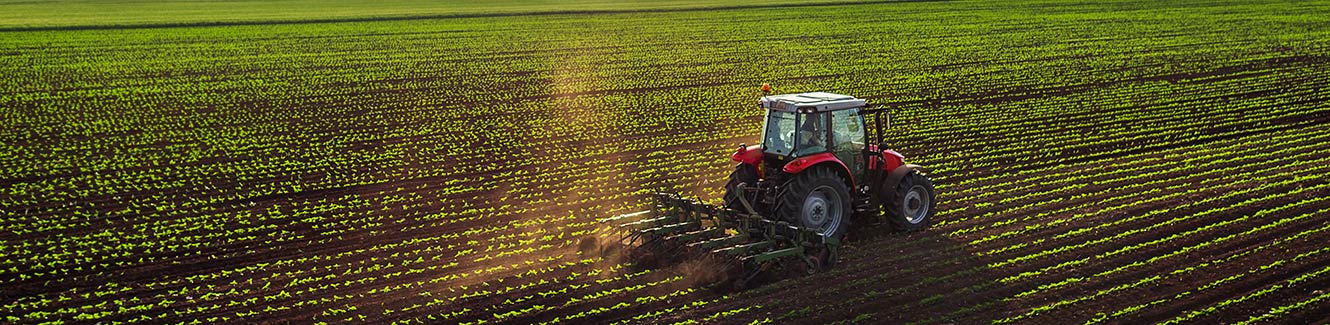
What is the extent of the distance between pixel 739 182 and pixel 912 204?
2.29 meters

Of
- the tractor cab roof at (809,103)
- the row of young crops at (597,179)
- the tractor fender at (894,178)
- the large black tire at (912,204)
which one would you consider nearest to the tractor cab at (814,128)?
the tractor cab roof at (809,103)

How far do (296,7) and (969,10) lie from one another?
3791 cm

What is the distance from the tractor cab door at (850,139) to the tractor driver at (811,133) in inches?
6.5

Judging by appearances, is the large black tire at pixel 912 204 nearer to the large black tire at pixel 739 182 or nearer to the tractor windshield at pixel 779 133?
the tractor windshield at pixel 779 133

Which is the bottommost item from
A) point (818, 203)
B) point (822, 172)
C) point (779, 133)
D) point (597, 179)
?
point (818, 203)

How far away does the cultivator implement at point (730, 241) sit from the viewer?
12906mm

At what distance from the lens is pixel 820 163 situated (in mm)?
13945

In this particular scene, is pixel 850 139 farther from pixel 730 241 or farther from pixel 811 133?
pixel 730 241

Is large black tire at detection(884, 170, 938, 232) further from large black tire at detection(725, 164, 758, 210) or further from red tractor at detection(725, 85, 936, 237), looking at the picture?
large black tire at detection(725, 164, 758, 210)

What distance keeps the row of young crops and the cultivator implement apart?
0.23m

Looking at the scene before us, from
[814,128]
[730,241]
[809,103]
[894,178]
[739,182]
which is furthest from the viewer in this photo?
[894,178]

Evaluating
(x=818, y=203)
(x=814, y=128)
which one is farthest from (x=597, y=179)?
(x=818, y=203)

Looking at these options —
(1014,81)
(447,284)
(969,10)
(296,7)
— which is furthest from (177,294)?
(296,7)

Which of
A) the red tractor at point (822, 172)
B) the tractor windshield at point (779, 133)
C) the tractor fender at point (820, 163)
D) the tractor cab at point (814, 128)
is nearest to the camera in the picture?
the tractor fender at point (820, 163)
